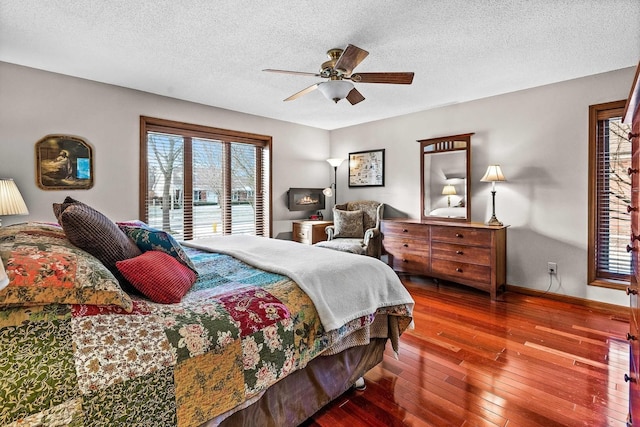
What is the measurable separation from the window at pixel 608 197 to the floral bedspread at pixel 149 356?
3411 millimetres

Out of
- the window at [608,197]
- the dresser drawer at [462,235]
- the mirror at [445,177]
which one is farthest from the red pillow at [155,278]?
the window at [608,197]

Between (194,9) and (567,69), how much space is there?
3.37m

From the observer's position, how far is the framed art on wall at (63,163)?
3102 mm

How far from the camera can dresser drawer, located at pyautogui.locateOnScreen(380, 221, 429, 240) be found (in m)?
4.10

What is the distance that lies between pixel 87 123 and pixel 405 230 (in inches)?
152

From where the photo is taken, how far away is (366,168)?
17.4ft

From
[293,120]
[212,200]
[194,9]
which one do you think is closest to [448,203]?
[293,120]

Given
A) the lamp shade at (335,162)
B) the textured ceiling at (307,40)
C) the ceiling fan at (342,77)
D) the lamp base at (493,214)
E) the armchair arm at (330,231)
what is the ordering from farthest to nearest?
the lamp shade at (335,162), the armchair arm at (330,231), the lamp base at (493,214), the ceiling fan at (342,77), the textured ceiling at (307,40)

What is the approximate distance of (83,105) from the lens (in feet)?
10.8

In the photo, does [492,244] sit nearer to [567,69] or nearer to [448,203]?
[448,203]

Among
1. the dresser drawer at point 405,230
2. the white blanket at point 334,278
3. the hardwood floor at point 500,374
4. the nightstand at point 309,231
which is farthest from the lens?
the nightstand at point 309,231

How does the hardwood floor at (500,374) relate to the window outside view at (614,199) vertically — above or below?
below

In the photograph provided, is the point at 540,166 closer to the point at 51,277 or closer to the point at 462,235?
the point at 462,235

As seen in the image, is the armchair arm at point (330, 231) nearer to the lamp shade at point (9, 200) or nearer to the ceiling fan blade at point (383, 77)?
the ceiling fan blade at point (383, 77)
